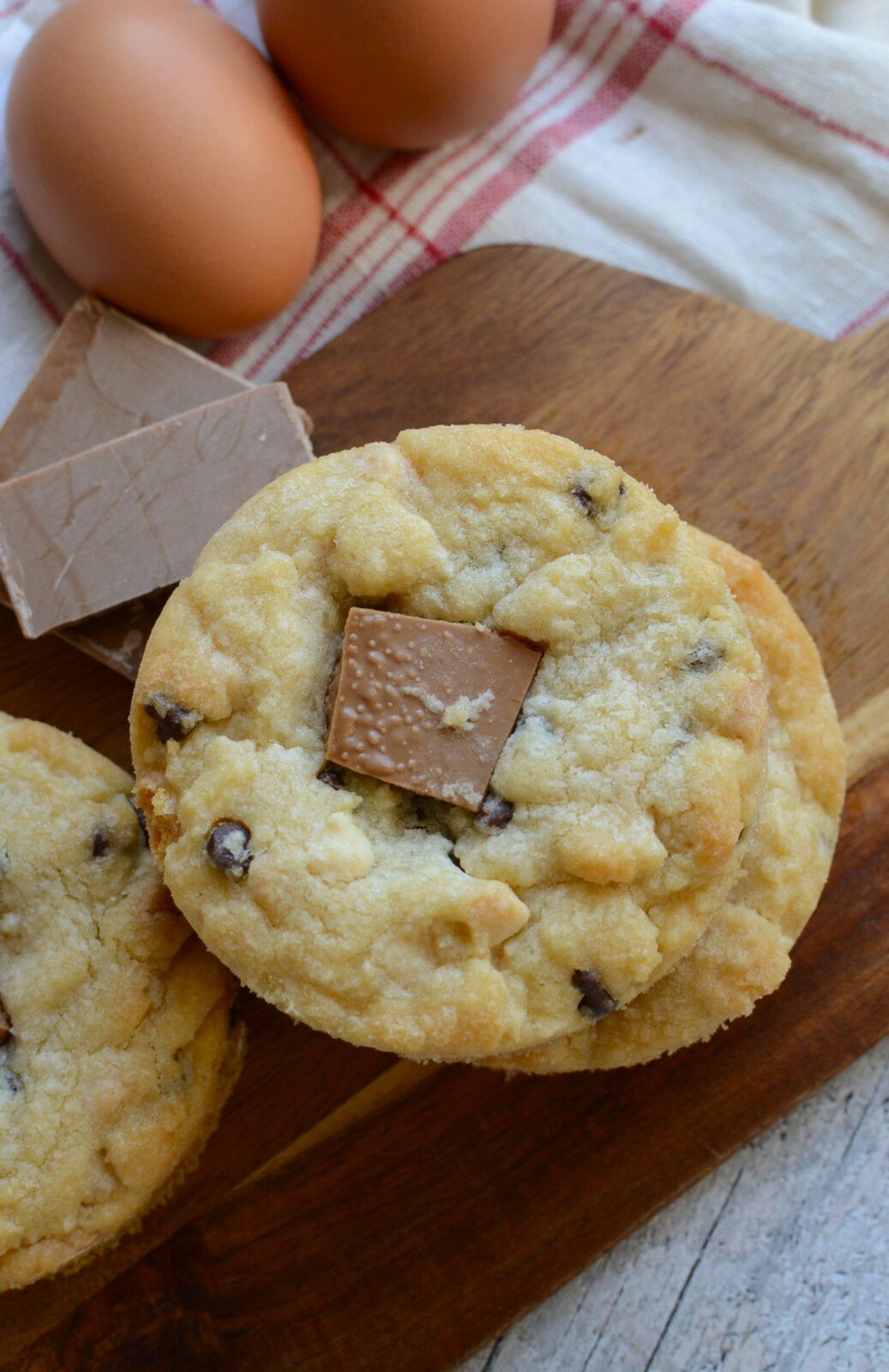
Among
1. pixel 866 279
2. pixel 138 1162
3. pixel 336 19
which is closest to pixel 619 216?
pixel 866 279

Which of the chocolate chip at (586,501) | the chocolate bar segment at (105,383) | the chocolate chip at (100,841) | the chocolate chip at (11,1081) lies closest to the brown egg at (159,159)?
the chocolate bar segment at (105,383)

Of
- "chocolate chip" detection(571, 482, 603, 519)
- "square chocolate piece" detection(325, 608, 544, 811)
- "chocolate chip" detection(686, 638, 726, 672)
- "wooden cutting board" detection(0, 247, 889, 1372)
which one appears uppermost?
"chocolate chip" detection(571, 482, 603, 519)

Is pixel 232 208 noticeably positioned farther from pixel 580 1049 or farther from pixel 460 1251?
pixel 460 1251

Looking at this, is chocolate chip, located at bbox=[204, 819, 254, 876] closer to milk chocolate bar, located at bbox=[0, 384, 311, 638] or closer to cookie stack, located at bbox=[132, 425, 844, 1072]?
cookie stack, located at bbox=[132, 425, 844, 1072]

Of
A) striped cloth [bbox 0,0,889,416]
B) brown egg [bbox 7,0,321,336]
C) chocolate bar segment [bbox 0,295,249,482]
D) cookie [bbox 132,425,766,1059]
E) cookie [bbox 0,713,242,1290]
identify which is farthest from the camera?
striped cloth [bbox 0,0,889,416]

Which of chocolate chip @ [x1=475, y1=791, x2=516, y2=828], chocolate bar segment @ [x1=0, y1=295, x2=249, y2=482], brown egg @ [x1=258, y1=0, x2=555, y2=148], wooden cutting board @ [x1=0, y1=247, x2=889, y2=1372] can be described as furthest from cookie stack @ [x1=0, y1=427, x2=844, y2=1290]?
brown egg @ [x1=258, y1=0, x2=555, y2=148]

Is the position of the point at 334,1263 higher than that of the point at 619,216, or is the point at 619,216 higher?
the point at 619,216

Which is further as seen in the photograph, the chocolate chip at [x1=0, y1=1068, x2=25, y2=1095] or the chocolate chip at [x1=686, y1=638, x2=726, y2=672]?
the chocolate chip at [x1=0, y1=1068, x2=25, y2=1095]
